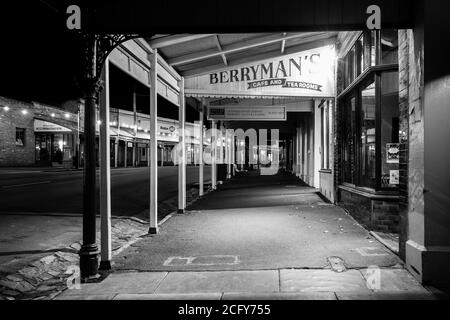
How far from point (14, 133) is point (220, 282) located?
120 feet

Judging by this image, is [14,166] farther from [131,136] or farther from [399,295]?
[399,295]

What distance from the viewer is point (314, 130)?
17.5 metres

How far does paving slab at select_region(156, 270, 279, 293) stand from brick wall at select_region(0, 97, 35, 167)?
34.7 metres

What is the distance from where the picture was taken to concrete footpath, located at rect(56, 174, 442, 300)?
4520 millimetres

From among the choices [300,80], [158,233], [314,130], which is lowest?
[158,233]

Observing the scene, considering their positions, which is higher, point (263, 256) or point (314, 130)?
point (314, 130)

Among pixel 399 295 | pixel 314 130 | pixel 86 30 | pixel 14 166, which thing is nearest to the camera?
pixel 399 295

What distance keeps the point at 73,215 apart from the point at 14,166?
1225 inches

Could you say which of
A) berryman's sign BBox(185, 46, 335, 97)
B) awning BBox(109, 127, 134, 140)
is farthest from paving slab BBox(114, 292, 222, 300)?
awning BBox(109, 127, 134, 140)

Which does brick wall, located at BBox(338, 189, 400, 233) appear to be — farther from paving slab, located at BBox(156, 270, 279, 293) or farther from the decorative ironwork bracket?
the decorative ironwork bracket

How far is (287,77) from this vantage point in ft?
37.6

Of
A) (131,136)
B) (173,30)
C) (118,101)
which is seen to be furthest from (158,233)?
(118,101)

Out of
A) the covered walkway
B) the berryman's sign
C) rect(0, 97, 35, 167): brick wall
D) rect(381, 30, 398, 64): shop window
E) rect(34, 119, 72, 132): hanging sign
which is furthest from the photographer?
rect(34, 119, 72, 132): hanging sign

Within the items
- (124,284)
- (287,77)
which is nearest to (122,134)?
(287,77)
